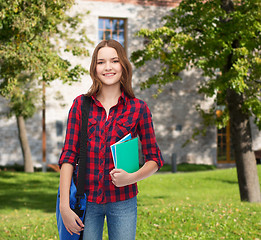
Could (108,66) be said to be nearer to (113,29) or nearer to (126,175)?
(126,175)

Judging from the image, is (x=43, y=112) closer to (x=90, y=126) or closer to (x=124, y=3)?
(x=124, y=3)

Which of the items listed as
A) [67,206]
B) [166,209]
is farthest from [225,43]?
[67,206]

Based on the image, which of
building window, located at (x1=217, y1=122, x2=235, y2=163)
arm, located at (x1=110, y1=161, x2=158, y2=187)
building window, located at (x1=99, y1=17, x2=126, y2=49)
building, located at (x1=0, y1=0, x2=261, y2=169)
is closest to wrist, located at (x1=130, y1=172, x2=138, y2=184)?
arm, located at (x1=110, y1=161, x2=158, y2=187)

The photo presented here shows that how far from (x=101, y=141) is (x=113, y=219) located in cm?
51

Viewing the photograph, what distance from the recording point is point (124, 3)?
21.2 meters

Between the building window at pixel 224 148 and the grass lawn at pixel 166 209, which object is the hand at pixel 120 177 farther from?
the building window at pixel 224 148

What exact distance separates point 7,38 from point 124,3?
13.8m

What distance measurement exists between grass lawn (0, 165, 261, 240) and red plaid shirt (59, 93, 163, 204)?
154 inches

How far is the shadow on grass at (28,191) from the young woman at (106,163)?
9278 mm

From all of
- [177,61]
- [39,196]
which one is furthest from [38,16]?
[39,196]

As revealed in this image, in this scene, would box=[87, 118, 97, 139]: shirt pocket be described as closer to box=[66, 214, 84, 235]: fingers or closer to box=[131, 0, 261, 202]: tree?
box=[66, 214, 84, 235]: fingers

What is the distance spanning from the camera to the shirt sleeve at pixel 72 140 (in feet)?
8.03

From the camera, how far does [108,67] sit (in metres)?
2.59

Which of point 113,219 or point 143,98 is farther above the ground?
point 143,98
